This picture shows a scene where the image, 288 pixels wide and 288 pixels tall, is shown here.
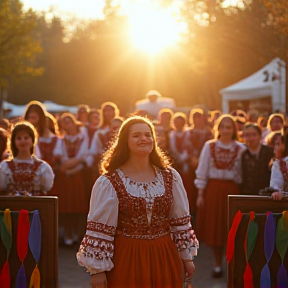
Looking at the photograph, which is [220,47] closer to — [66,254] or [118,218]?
[66,254]

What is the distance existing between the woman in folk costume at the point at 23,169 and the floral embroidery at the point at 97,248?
2.54 meters

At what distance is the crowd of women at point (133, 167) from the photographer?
16.2ft

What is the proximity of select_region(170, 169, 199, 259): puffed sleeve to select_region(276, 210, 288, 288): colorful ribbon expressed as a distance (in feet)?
3.43

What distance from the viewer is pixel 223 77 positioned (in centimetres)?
3622

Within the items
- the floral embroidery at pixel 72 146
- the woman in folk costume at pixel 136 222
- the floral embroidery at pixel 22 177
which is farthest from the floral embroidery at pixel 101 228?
the floral embroidery at pixel 72 146

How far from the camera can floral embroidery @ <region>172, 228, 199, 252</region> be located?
5.07 metres

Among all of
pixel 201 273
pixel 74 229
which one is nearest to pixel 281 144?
pixel 201 273

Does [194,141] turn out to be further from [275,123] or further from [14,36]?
[14,36]

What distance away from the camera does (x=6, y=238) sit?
234 inches

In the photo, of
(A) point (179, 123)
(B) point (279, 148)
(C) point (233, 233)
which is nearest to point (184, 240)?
(C) point (233, 233)

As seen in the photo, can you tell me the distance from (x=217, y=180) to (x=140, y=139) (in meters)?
4.08

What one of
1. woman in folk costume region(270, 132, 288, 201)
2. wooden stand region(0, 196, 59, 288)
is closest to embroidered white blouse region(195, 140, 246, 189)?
woman in folk costume region(270, 132, 288, 201)

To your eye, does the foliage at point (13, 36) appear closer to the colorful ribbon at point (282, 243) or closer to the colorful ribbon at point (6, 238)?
the colorful ribbon at point (6, 238)

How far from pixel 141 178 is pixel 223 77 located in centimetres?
3162
